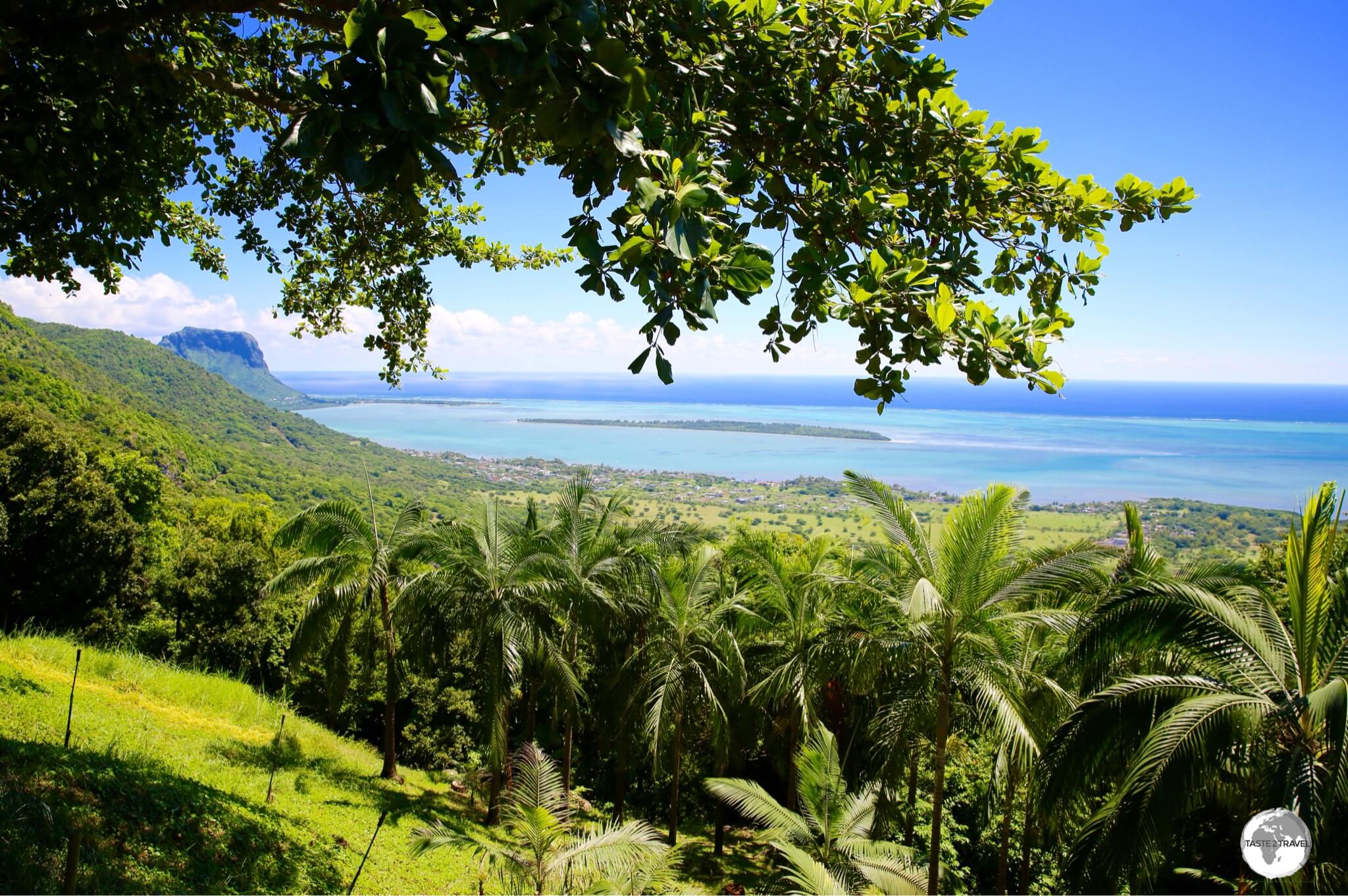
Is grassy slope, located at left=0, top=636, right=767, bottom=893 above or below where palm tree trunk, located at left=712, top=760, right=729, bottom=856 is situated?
above

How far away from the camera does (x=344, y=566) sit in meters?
12.8

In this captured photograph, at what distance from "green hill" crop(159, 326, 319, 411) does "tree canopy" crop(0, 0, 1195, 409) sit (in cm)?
11948

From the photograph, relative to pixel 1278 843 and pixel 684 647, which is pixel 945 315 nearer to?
pixel 1278 843

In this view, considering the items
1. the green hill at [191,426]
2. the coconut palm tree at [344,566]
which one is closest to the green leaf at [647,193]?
the coconut palm tree at [344,566]

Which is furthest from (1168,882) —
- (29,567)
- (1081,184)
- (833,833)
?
(29,567)

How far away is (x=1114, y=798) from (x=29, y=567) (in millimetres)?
24088

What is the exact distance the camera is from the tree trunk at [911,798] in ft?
31.0

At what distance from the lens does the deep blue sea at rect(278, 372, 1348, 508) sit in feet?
210

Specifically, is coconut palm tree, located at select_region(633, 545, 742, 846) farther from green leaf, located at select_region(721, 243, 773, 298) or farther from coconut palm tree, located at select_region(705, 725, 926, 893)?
green leaf, located at select_region(721, 243, 773, 298)

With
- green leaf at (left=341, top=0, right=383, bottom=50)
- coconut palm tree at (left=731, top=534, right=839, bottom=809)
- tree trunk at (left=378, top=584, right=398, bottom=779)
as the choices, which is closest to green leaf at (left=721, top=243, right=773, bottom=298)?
green leaf at (left=341, top=0, right=383, bottom=50)

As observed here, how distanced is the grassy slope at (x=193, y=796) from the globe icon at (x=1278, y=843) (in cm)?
598

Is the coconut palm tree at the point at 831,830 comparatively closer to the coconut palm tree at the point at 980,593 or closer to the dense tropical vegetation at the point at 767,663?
the dense tropical vegetation at the point at 767,663

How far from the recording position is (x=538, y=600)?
37.2 feet

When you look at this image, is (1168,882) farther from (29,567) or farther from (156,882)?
(29,567)
